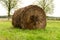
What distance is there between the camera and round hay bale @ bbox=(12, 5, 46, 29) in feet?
63.1

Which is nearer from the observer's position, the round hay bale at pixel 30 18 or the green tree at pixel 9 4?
the round hay bale at pixel 30 18

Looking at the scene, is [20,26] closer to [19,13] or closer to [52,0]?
[19,13]

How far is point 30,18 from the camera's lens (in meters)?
19.6

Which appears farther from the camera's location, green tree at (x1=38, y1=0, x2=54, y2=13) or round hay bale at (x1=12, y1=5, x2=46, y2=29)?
green tree at (x1=38, y1=0, x2=54, y2=13)

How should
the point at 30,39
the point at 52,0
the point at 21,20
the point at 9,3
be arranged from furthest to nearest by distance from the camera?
1. the point at 52,0
2. the point at 9,3
3. the point at 21,20
4. the point at 30,39

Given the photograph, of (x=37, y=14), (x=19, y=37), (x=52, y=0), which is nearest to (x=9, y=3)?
(x=52, y=0)

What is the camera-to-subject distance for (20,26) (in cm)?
1939

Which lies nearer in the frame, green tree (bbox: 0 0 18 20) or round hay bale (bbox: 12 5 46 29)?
round hay bale (bbox: 12 5 46 29)

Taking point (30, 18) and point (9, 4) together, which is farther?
point (9, 4)

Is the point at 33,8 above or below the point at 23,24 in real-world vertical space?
above

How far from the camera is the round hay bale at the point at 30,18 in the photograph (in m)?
19.2

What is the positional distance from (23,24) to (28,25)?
0.48 metres

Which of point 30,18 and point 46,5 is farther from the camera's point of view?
point 46,5

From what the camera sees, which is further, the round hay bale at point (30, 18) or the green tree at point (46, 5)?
the green tree at point (46, 5)
